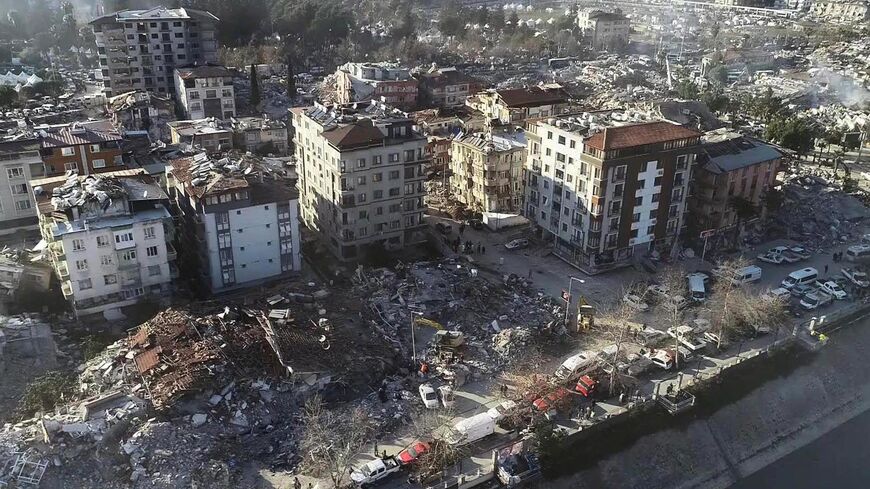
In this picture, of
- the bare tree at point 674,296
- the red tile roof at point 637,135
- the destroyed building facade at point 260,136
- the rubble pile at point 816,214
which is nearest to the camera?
the bare tree at point 674,296

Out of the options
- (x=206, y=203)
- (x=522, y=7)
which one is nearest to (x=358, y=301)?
(x=206, y=203)

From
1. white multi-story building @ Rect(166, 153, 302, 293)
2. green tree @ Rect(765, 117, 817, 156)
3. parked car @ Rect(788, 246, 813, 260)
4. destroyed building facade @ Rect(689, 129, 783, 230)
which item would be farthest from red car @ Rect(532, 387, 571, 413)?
green tree @ Rect(765, 117, 817, 156)

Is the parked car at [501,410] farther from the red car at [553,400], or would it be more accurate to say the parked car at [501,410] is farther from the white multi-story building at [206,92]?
the white multi-story building at [206,92]

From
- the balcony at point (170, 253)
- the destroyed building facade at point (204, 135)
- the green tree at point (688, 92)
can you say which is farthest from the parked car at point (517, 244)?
the green tree at point (688, 92)

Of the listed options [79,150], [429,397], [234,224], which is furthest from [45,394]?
[79,150]

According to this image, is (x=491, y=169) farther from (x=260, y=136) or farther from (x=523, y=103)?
(x=260, y=136)
